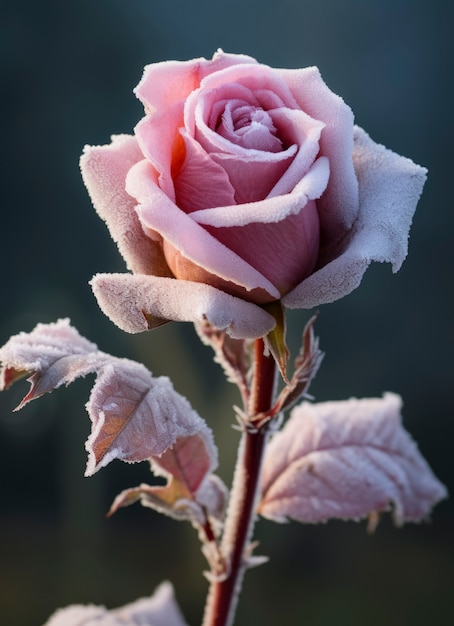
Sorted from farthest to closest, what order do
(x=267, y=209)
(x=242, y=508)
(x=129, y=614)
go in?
(x=129, y=614) → (x=242, y=508) → (x=267, y=209)

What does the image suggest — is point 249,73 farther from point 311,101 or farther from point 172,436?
point 172,436

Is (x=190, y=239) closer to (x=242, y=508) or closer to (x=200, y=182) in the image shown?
(x=200, y=182)

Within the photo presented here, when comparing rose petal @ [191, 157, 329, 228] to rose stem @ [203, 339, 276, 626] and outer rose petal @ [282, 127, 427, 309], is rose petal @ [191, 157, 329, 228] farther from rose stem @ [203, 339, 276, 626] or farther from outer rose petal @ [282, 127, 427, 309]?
rose stem @ [203, 339, 276, 626]

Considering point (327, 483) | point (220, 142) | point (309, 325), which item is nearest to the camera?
point (220, 142)

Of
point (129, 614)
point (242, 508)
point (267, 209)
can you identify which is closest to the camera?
point (267, 209)

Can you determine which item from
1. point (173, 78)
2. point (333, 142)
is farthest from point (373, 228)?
point (173, 78)

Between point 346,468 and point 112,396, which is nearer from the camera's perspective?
point 112,396

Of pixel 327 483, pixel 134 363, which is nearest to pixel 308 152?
pixel 134 363

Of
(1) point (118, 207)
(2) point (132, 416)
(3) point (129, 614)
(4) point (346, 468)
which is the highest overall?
(1) point (118, 207)
